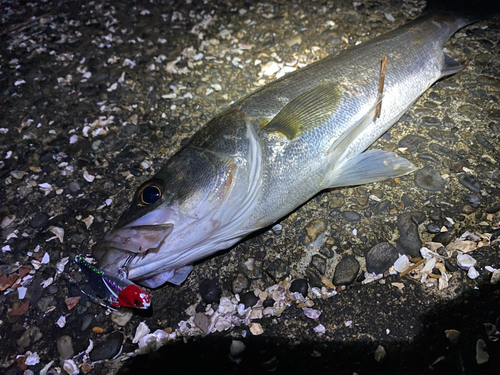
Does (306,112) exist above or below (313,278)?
above

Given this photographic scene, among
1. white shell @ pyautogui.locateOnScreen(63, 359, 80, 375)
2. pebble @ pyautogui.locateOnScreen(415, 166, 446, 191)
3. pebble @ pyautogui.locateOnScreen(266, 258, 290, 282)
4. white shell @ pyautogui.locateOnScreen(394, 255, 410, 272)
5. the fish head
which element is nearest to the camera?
the fish head

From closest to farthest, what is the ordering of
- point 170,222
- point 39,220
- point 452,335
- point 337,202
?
point 452,335 < point 170,222 < point 337,202 < point 39,220

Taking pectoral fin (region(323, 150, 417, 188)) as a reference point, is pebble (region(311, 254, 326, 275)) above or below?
below

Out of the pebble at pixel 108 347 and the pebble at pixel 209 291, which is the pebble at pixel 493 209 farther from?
the pebble at pixel 108 347

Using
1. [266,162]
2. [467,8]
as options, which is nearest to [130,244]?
[266,162]

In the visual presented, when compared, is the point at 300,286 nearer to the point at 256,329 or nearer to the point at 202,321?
the point at 256,329

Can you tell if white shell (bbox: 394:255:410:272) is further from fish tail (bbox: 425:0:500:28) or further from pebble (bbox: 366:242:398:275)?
fish tail (bbox: 425:0:500:28)

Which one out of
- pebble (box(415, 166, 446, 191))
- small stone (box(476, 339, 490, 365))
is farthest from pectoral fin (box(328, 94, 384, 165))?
small stone (box(476, 339, 490, 365))
